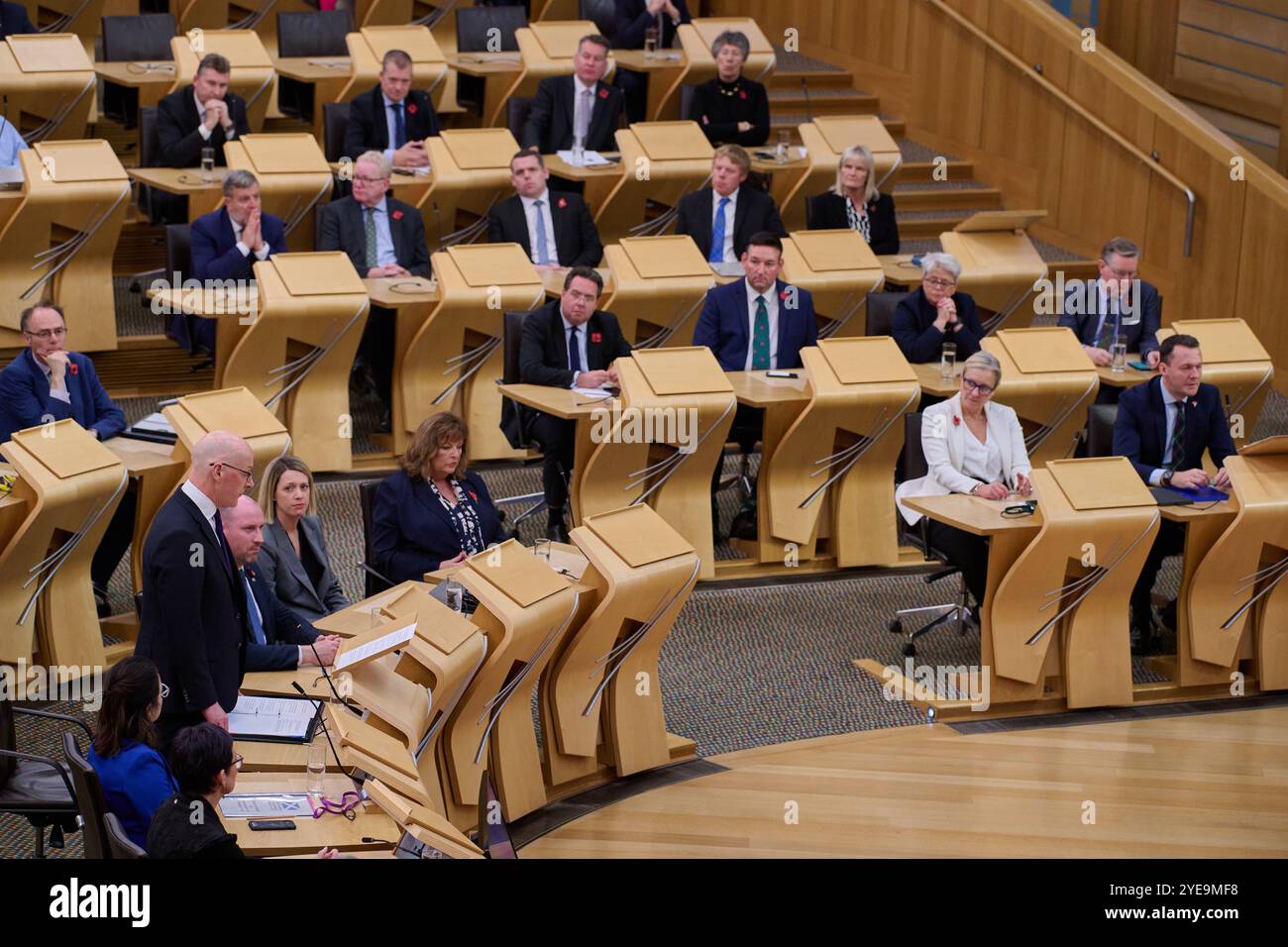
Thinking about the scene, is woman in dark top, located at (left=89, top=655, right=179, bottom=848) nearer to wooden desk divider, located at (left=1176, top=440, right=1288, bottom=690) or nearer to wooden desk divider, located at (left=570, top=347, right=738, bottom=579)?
wooden desk divider, located at (left=570, top=347, right=738, bottom=579)

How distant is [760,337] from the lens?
7012 mm

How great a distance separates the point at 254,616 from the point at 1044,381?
337 cm

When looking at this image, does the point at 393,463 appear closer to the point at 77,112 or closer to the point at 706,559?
the point at 706,559

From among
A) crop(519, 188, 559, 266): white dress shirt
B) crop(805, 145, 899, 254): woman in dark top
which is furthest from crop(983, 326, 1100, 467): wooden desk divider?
crop(519, 188, 559, 266): white dress shirt

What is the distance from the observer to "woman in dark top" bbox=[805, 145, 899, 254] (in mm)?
8016

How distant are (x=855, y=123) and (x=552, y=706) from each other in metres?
4.58

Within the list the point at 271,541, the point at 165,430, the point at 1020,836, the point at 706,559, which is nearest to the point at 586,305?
the point at 706,559

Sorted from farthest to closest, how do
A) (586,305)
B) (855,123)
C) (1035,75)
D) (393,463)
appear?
(1035,75), (855,123), (393,463), (586,305)

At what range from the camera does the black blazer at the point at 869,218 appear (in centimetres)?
809

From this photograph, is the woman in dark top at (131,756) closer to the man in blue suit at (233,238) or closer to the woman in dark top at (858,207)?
the man in blue suit at (233,238)

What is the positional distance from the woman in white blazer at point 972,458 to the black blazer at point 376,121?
10.7ft

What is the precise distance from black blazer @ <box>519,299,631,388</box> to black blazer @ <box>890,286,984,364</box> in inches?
42.5

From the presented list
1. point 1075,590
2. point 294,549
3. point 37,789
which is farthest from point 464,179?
point 37,789

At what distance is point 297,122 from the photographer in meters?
A: 9.39
